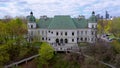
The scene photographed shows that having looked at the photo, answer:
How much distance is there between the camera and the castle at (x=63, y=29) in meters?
59.4

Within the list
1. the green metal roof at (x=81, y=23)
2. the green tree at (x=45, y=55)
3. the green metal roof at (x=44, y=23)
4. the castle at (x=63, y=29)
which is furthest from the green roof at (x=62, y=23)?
the green tree at (x=45, y=55)

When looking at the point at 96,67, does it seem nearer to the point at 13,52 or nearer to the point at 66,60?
the point at 66,60

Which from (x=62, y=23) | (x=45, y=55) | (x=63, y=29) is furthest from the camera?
(x=62, y=23)

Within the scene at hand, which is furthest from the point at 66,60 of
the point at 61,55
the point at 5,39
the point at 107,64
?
→ the point at 5,39

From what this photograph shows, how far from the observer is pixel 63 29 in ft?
194

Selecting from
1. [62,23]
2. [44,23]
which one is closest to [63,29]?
[62,23]

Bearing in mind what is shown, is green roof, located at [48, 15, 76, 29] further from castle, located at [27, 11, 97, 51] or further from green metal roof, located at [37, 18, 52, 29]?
green metal roof, located at [37, 18, 52, 29]

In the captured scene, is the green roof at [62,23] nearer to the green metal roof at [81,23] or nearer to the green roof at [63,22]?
the green roof at [63,22]

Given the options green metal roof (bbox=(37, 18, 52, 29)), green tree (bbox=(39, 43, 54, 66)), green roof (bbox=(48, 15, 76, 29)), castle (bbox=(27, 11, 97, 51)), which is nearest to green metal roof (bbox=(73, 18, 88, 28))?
castle (bbox=(27, 11, 97, 51))

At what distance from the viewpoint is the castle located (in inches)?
2340

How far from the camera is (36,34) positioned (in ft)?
197

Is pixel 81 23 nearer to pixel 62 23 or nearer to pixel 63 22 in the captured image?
pixel 63 22

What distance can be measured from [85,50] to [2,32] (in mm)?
16535

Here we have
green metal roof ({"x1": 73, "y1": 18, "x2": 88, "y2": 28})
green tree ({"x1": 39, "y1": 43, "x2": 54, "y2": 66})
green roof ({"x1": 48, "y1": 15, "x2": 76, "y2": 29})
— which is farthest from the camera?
green metal roof ({"x1": 73, "y1": 18, "x2": 88, "y2": 28})
